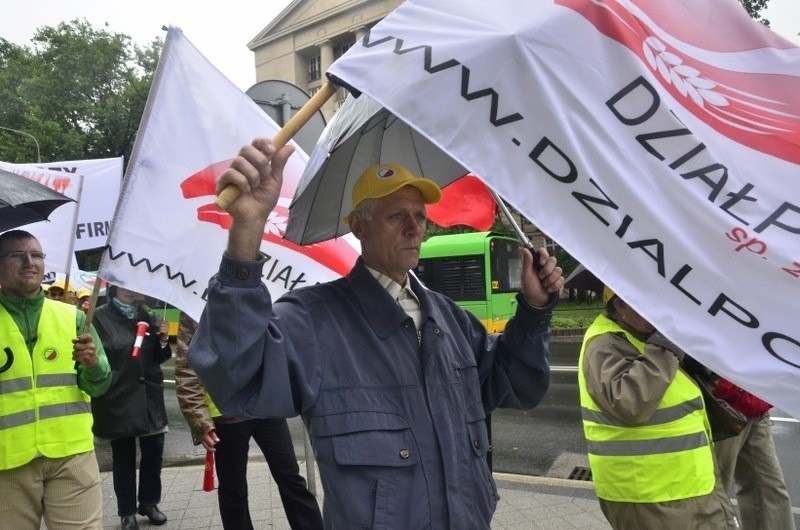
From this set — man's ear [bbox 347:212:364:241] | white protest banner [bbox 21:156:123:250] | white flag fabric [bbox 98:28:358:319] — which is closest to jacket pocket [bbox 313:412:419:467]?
man's ear [bbox 347:212:364:241]

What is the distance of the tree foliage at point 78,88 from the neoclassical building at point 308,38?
13333mm

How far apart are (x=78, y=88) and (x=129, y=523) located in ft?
101

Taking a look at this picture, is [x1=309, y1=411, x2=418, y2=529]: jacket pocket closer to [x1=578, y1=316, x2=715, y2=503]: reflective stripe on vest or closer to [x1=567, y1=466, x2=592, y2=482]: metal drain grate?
[x1=578, y1=316, x2=715, y2=503]: reflective stripe on vest

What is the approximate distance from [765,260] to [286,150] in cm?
118

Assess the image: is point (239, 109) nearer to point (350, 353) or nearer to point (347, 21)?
point (350, 353)

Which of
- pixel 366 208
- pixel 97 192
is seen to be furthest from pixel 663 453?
pixel 97 192

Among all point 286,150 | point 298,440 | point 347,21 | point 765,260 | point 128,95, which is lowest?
point 298,440

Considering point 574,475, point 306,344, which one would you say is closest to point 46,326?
point 306,344

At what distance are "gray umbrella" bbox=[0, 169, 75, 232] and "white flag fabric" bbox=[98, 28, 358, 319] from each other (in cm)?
40

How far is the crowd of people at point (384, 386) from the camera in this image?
1550 mm

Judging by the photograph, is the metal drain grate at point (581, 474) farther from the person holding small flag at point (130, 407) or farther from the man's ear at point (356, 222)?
the man's ear at point (356, 222)

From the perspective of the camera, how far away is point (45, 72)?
97.9ft

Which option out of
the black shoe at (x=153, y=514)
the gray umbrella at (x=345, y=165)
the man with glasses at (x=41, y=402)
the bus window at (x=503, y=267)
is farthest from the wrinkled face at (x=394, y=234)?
the bus window at (x=503, y=267)

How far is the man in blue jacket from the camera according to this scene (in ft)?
4.94
